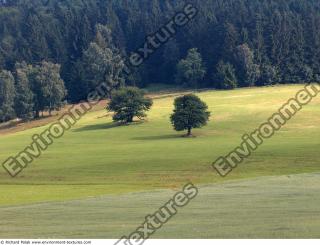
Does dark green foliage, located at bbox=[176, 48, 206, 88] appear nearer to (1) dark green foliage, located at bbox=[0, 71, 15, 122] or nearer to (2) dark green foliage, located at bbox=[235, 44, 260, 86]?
(2) dark green foliage, located at bbox=[235, 44, 260, 86]

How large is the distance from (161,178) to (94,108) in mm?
80340

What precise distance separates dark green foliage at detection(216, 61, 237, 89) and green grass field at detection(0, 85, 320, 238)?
2869 cm

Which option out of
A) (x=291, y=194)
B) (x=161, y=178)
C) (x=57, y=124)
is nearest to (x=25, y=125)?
(x=57, y=124)

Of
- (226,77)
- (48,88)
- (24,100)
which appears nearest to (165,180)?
(24,100)

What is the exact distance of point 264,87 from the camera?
536 feet

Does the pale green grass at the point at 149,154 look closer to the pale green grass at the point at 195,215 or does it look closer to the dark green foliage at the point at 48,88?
the pale green grass at the point at 195,215

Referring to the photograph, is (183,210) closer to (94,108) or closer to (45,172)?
(45,172)

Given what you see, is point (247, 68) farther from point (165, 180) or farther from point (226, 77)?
point (165, 180)

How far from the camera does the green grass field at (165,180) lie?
114 ft

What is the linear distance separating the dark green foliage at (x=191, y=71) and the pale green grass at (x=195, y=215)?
12238cm

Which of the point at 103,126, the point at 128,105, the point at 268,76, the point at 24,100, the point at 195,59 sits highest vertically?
the point at 128,105

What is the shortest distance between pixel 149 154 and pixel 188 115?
66.3 ft

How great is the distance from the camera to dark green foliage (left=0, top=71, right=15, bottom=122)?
477 ft

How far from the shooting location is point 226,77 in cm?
16550
